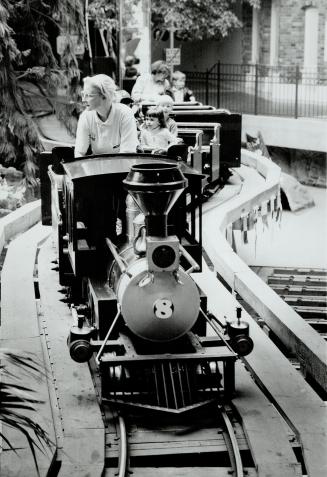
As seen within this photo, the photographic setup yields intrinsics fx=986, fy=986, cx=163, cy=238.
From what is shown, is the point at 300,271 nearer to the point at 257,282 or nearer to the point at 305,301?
the point at 305,301

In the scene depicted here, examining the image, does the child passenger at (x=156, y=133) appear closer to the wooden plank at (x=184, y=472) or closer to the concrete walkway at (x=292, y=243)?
the concrete walkway at (x=292, y=243)

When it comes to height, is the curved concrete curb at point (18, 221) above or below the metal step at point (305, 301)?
above

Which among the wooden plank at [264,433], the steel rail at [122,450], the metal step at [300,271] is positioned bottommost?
the metal step at [300,271]

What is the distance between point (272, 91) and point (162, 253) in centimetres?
2454

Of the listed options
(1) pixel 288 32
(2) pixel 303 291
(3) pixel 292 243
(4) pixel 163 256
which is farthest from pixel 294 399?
(1) pixel 288 32

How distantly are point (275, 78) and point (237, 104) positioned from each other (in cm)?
157

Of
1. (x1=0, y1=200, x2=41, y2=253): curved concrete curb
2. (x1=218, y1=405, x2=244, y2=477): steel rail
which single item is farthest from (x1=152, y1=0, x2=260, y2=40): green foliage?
(x1=218, y1=405, x2=244, y2=477): steel rail

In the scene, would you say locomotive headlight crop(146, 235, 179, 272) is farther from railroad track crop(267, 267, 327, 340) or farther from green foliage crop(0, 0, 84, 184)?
green foliage crop(0, 0, 84, 184)

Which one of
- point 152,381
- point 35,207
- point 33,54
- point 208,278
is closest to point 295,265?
point 35,207

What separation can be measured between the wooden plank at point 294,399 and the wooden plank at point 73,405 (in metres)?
1.08

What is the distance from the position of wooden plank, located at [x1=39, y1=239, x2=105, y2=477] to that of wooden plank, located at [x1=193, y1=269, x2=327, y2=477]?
1.08 m

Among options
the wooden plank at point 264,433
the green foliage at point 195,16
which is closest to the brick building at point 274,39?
the green foliage at point 195,16

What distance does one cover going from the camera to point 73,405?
6.34 meters

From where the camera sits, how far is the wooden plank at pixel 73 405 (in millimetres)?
5500
